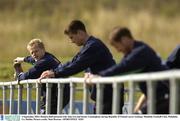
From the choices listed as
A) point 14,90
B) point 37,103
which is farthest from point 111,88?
point 14,90

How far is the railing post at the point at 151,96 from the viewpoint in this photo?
20.3ft

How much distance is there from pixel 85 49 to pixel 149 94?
2103 mm

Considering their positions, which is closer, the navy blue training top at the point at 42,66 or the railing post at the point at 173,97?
the railing post at the point at 173,97

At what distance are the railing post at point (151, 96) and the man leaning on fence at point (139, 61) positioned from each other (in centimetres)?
5

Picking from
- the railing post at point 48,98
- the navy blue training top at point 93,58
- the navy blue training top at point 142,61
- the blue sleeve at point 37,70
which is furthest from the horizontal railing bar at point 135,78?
the blue sleeve at point 37,70

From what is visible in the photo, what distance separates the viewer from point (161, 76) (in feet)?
19.1

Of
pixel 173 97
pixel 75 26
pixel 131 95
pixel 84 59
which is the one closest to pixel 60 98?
pixel 84 59

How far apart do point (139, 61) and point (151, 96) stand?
460 millimetres

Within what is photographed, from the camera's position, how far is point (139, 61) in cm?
656

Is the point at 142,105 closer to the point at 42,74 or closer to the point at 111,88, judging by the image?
the point at 111,88

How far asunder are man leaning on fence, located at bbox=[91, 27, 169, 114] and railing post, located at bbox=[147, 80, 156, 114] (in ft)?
0.16

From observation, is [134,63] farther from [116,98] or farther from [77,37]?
[77,37]

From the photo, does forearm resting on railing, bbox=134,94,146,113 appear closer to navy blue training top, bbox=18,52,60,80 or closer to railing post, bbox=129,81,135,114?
railing post, bbox=129,81,135,114

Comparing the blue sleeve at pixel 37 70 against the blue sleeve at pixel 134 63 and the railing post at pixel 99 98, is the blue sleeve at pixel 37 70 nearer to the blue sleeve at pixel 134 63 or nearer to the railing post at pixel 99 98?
the railing post at pixel 99 98
